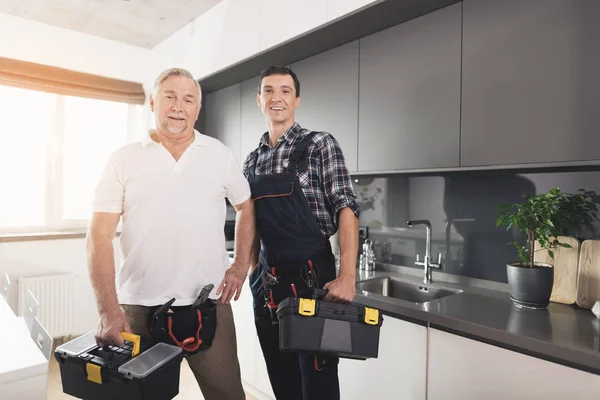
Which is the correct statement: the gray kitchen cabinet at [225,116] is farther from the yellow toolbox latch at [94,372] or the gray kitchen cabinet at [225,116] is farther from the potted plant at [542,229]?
the yellow toolbox latch at [94,372]

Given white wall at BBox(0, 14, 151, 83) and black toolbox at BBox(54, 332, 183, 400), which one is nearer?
black toolbox at BBox(54, 332, 183, 400)

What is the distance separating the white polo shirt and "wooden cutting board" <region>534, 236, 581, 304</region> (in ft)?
4.32

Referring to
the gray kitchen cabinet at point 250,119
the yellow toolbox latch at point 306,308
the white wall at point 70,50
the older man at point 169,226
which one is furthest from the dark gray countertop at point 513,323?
the white wall at point 70,50

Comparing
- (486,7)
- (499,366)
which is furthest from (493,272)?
(486,7)

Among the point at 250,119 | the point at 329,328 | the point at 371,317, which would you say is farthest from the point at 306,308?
the point at 250,119

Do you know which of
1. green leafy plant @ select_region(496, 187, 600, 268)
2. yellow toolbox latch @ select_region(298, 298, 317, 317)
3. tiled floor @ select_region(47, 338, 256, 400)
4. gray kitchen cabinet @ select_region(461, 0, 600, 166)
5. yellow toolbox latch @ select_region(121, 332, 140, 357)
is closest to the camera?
yellow toolbox latch @ select_region(121, 332, 140, 357)

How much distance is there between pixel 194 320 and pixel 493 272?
1.37m

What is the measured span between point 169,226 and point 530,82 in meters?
1.41

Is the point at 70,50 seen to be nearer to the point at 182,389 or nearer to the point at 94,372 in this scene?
the point at 182,389

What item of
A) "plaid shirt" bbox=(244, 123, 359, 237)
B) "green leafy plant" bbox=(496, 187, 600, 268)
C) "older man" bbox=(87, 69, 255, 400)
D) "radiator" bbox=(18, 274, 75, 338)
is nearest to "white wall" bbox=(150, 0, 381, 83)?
"plaid shirt" bbox=(244, 123, 359, 237)

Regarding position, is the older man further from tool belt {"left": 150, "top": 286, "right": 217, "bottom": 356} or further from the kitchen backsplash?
the kitchen backsplash

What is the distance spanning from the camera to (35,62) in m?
3.39

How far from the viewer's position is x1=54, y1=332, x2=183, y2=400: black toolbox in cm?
103

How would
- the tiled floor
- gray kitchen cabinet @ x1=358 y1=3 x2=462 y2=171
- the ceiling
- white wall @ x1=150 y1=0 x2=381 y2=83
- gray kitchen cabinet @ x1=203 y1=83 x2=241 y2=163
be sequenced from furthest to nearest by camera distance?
gray kitchen cabinet @ x1=203 y1=83 x2=241 y2=163 → the ceiling → the tiled floor → white wall @ x1=150 y1=0 x2=381 y2=83 → gray kitchen cabinet @ x1=358 y1=3 x2=462 y2=171
